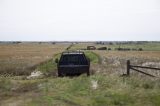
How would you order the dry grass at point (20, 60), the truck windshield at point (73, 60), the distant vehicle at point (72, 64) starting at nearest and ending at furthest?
the distant vehicle at point (72, 64) < the truck windshield at point (73, 60) < the dry grass at point (20, 60)

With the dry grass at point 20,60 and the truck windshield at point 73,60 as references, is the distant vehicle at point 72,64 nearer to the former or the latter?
the truck windshield at point 73,60

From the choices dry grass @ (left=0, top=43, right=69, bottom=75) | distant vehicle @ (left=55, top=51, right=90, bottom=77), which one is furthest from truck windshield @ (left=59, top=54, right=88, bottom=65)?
dry grass @ (left=0, top=43, right=69, bottom=75)

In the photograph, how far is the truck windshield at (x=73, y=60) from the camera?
19250mm

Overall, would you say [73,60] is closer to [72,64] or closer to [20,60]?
[72,64]

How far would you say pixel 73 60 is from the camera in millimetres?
19344

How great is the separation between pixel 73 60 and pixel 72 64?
288 mm

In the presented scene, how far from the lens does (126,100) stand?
39.4 ft

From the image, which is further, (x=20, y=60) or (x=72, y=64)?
(x=20, y=60)

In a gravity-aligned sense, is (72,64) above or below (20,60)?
above

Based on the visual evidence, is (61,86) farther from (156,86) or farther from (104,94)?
(156,86)

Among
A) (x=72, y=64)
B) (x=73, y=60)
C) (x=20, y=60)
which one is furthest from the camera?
(x=20, y=60)

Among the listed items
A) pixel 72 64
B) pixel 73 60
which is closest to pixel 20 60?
pixel 73 60

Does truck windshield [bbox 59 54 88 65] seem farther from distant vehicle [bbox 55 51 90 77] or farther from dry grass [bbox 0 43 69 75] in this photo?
dry grass [bbox 0 43 69 75]

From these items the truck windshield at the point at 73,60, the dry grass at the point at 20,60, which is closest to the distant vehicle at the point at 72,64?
the truck windshield at the point at 73,60
